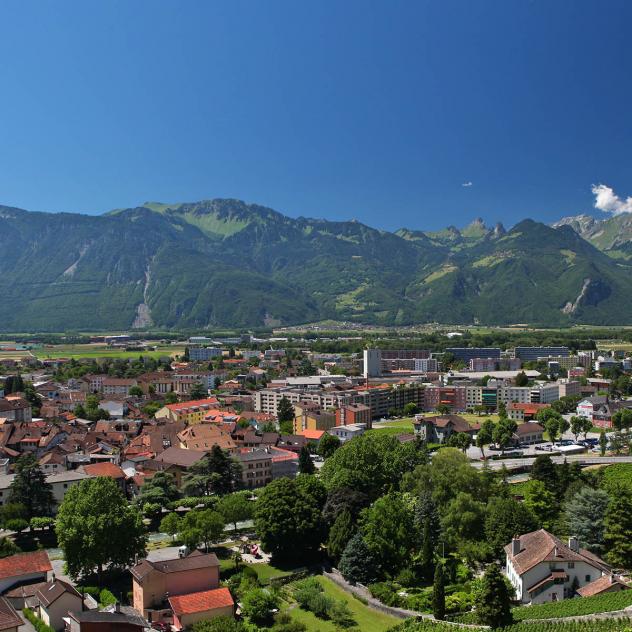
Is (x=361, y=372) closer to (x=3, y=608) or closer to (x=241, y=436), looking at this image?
(x=241, y=436)

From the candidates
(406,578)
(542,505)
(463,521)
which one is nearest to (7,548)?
(406,578)

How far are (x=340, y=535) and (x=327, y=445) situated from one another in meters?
23.7

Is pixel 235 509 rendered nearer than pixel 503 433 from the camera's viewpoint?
Yes

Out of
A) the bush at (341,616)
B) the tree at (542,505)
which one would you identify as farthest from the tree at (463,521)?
the bush at (341,616)

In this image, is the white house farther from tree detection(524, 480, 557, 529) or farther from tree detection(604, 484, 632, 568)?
tree detection(524, 480, 557, 529)

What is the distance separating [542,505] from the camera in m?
32.4

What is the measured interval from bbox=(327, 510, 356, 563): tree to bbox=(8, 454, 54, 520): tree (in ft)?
54.2

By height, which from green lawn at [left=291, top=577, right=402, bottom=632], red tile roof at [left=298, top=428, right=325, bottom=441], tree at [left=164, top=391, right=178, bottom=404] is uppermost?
tree at [left=164, top=391, right=178, bottom=404]

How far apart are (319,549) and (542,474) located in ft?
47.2

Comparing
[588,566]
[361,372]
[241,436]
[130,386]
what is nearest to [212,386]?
[130,386]

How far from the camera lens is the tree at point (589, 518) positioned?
93.8 feet

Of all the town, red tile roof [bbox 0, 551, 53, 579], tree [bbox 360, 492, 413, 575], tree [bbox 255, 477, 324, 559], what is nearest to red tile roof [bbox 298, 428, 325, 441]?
the town

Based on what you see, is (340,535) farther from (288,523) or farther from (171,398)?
(171,398)

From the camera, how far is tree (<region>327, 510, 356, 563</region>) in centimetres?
2917
